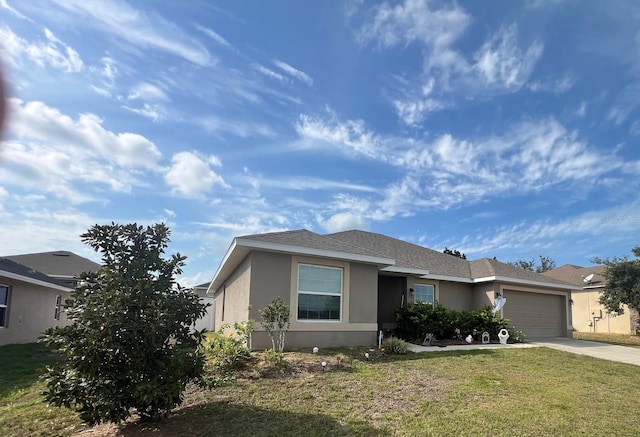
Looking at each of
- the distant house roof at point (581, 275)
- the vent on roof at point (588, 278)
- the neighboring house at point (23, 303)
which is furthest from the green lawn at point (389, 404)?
the vent on roof at point (588, 278)

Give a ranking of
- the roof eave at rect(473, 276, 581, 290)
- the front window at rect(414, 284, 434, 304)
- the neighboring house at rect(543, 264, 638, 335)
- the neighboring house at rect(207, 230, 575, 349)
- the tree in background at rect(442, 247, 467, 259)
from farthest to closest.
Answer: the tree in background at rect(442, 247, 467, 259), the neighboring house at rect(543, 264, 638, 335), the roof eave at rect(473, 276, 581, 290), the front window at rect(414, 284, 434, 304), the neighboring house at rect(207, 230, 575, 349)

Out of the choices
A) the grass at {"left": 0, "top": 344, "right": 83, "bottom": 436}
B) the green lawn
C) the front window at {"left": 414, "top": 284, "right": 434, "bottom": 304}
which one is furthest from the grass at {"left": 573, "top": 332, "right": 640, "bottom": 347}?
the grass at {"left": 0, "top": 344, "right": 83, "bottom": 436}

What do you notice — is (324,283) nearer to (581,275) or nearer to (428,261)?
(428,261)

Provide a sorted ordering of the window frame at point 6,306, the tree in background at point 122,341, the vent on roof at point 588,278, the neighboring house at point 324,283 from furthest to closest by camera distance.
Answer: the vent on roof at point 588,278
the window frame at point 6,306
the neighboring house at point 324,283
the tree in background at point 122,341

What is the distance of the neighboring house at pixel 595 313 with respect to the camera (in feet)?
85.1

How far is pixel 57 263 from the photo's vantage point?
27.0m

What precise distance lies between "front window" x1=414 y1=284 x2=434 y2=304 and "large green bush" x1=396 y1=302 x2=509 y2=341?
1.88 meters

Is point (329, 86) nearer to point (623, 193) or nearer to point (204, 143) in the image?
point (204, 143)

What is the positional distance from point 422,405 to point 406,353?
Answer: 15.0 feet

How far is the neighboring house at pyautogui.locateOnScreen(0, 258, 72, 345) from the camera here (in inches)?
619

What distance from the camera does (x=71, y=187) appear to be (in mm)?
7090

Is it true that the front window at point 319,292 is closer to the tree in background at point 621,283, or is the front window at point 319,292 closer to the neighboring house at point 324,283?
the neighboring house at point 324,283

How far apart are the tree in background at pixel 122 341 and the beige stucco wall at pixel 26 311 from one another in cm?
1071

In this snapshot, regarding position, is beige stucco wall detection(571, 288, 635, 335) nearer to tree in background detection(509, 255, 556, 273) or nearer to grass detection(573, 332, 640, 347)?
grass detection(573, 332, 640, 347)
